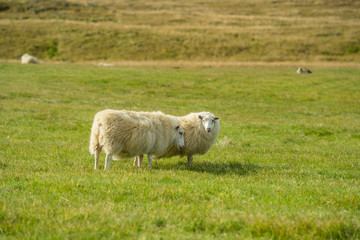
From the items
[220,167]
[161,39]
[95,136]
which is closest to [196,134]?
[220,167]

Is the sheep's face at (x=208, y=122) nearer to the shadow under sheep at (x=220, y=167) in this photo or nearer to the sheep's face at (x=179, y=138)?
the sheep's face at (x=179, y=138)

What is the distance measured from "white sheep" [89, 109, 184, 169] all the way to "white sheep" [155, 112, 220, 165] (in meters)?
1.20

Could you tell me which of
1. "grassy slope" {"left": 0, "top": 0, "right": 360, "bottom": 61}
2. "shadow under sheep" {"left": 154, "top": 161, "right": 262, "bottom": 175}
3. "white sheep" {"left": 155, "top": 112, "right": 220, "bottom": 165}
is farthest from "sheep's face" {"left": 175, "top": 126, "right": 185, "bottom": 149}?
"grassy slope" {"left": 0, "top": 0, "right": 360, "bottom": 61}

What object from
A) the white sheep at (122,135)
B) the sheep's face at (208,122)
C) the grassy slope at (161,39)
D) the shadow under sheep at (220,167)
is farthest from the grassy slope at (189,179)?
the grassy slope at (161,39)

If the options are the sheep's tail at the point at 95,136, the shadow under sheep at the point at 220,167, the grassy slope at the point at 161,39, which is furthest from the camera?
the grassy slope at the point at 161,39

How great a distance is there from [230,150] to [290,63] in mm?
41987

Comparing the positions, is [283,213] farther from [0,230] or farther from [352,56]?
[352,56]

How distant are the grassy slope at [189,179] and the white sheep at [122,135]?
50 centimetres

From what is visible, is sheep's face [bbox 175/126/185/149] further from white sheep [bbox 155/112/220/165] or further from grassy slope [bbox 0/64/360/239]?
grassy slope [bbox 0/64/360/239]

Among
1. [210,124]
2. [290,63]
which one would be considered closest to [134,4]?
[290,63]

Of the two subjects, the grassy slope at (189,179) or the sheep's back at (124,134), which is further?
the sheep's back at (124,134)

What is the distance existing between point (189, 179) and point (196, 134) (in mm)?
3365

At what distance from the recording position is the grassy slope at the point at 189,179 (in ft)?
17.4

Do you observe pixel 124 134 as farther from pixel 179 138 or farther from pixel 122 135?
pixel 179 138
